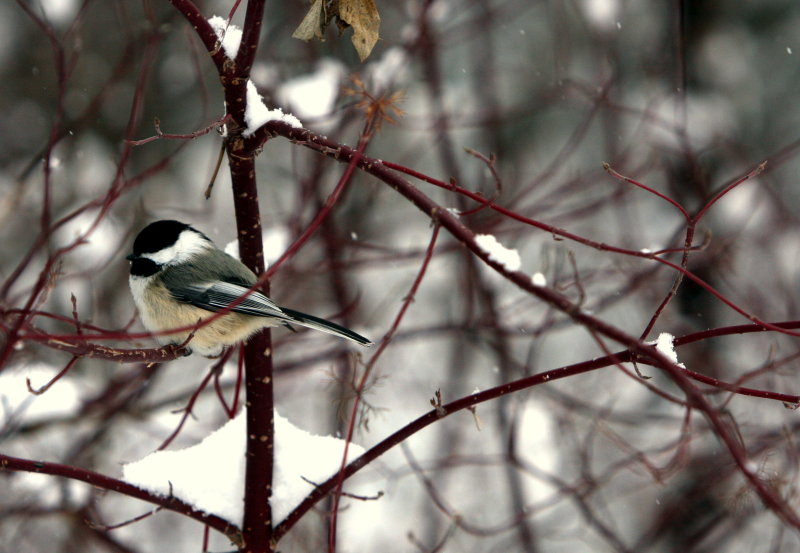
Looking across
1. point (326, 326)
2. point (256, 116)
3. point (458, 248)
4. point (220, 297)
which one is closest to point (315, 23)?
point (256, 116)

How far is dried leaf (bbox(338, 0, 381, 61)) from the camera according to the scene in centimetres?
153

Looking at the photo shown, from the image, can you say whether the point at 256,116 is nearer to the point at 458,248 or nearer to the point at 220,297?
the point at 220,297

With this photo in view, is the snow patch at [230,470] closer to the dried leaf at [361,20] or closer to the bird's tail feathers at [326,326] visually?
the bird's tail feathers at [326,326]

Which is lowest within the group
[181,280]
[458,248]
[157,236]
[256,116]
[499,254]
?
[499,254]

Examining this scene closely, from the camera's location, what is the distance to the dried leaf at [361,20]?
5.01 ft

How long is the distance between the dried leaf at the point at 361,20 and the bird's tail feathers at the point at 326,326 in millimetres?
893

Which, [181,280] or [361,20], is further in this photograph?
[181,280]

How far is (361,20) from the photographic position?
1.54 meters

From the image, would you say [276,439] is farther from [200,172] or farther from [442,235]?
[200,172]

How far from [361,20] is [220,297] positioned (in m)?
1.42

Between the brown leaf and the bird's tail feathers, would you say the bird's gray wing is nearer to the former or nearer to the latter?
the bird's tail feathers

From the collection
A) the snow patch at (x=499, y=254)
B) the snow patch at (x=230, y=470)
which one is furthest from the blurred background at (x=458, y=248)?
the snow patch at (x=499, y=254)

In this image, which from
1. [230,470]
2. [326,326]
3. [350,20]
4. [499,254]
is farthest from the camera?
[326,326]

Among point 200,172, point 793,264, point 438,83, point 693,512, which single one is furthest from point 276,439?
point 200,172
